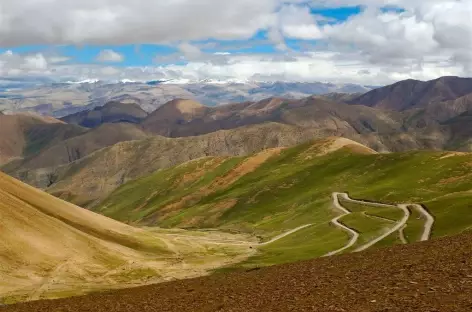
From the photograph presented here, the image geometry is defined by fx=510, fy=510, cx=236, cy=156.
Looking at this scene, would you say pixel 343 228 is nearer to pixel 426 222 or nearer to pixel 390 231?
pixel 390 231

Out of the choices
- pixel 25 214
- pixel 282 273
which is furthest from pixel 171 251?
pixel 282 273

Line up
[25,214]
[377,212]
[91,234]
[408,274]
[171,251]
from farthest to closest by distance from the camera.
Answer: [377,212], [171,251], [91,234], [25,214], [408,274]

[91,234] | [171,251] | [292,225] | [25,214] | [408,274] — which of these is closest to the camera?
[408,274]

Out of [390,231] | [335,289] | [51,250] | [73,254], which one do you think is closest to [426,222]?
[390,231]

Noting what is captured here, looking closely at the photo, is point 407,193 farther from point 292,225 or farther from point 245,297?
point 245,297

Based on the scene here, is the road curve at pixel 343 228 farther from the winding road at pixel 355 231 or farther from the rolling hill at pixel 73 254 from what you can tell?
the rolling hill at pixel 73 254

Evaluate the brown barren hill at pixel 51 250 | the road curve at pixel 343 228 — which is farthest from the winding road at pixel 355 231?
the brown barren hill at pixel 51 250
